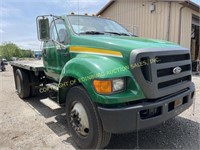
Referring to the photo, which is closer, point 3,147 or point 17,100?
point 3,147

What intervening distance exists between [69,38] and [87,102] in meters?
1.43

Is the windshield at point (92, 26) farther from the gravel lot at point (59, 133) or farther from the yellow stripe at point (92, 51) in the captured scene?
the gravel lot at point (59, 133)

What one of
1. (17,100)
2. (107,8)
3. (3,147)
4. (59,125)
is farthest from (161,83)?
(107,8)

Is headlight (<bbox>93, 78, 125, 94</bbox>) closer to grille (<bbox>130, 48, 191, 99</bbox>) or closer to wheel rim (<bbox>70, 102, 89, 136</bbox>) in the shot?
grille (<bbox>130, 48, 191, 99</bbox>)

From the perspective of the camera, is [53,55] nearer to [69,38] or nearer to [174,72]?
[69,38]

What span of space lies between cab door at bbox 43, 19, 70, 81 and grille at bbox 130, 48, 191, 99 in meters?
1.60

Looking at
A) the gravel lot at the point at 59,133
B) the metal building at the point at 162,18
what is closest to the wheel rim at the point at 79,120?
the gravel lot at the point at 59,133

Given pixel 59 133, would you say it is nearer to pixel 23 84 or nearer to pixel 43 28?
pixel 43 28

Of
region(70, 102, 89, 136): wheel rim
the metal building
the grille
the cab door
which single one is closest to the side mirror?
the cab door

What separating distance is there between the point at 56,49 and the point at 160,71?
7.47 ft

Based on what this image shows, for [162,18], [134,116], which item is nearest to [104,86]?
[134,116]

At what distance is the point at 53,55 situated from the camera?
4.24m

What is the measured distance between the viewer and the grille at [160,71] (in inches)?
96.3

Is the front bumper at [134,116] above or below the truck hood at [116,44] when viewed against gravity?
below
